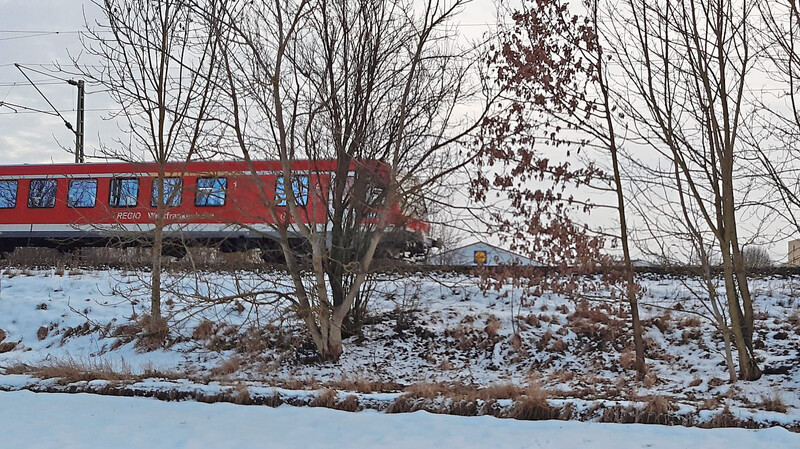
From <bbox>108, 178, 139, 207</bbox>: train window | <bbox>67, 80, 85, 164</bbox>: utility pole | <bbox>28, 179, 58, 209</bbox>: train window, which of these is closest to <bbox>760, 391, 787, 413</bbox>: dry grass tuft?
<bbox>108, 178, 139, 207</bbox>: train window

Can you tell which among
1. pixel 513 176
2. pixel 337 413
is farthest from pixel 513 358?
pixel 337 413

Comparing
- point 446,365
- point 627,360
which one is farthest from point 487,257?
point 627,360

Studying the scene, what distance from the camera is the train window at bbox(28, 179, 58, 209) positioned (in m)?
20.3

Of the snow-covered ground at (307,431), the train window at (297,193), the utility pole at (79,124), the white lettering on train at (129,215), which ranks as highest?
the utility pole at (79,124)

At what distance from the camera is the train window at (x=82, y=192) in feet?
65.5

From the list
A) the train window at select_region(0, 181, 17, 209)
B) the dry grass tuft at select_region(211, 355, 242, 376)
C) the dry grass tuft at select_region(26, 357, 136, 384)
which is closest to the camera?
the dry grass tuft at select_region(26, 357, 136, 384)

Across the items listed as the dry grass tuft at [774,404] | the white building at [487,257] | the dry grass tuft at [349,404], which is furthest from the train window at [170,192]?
the dry grass tuft at [774,404]

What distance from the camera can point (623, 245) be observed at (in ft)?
34.4

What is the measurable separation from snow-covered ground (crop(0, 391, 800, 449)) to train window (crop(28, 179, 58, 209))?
1260 cm

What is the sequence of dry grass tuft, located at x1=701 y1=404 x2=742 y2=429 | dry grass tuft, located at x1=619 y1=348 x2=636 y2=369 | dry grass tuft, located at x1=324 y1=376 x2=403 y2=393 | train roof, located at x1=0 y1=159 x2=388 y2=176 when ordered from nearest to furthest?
dry grass tuft, located at x1=701 y1=404 x2=742 y2=429
dry grass tuft, located at x1=324 y1=376 x2=403 y2=393
dry grass tuft, located at x1=619 y1=348 x2=636 y2=369
train roof, located at x1=0 y1=159 x2=388 y2=176

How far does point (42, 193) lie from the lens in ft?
66.8

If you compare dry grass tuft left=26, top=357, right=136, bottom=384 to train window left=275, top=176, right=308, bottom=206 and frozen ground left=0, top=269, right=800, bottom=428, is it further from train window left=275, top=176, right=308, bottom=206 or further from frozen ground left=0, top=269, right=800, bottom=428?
train window left=275, top=176, right=308, bottom=206

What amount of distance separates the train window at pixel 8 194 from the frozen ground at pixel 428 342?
486 centimetres

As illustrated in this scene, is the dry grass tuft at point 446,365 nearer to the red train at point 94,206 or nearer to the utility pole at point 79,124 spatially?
the red train at point 94,206
